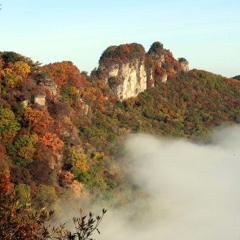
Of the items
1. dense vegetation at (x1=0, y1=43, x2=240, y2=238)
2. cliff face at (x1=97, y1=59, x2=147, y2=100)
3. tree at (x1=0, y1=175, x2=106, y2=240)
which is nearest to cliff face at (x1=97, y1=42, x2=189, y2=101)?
cliff face at (x1=97, y1=59, x2=147, y2=100)

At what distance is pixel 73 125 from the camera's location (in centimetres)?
8069

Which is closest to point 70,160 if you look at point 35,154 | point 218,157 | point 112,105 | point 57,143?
point 57,143

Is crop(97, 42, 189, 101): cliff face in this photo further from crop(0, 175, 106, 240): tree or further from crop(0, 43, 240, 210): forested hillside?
crop(0, 175, 106, 240): tree

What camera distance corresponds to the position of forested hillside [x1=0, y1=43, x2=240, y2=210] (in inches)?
2456

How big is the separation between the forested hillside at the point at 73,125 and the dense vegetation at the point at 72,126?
12 centimetres

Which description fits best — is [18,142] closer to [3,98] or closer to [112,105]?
[3,98]

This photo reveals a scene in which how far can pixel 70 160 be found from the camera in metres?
70.2

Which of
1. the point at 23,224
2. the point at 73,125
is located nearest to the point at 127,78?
the point at 73,125

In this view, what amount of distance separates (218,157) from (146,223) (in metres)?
50.1

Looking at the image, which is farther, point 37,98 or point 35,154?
point 37,98

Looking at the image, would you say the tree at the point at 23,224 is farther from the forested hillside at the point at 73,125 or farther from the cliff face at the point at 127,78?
the cliff face at the point at 127,78

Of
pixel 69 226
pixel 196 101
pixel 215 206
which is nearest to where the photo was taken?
pixel 69 226

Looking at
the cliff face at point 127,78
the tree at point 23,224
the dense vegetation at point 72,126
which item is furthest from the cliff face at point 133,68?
the tree at point 23,224

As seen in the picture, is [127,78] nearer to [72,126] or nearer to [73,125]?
[73,125]
